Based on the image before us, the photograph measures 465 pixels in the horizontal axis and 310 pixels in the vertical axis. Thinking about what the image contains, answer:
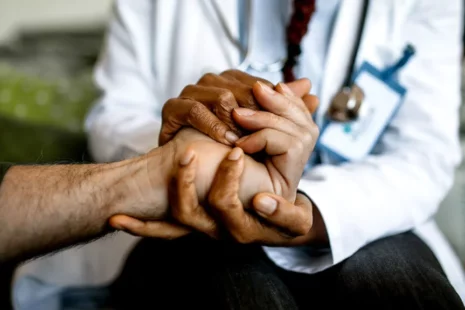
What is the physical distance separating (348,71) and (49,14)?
4.34ft

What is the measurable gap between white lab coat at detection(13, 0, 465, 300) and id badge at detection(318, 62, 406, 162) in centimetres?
2

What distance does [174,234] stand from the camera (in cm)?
49

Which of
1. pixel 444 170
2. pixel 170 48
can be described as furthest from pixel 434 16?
pixel 170 48

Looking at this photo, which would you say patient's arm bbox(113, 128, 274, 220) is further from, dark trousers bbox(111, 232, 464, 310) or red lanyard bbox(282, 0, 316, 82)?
red lanyard bbox(282, 0, 316, 82)

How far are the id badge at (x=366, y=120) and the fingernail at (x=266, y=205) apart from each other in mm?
248

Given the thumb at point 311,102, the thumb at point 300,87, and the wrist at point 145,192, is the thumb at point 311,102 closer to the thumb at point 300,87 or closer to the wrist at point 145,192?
the thumb at point 300,87

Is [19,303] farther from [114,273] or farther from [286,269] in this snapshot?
[286,269]

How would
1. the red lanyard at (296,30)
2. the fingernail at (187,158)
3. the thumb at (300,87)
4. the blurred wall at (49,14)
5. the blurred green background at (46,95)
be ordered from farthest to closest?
the blurred wall at (49,14) → the blurred green background at (46,95) → the red lanyard at (296,30) → the thumb at (300,87) → the fingernail at (187,158)

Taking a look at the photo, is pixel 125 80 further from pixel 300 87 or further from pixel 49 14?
pixel 49 14

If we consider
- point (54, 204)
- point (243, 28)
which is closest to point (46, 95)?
point (243, 28)

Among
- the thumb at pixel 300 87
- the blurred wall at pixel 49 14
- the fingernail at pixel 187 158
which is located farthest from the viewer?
the blurred wall at pixel 49 14

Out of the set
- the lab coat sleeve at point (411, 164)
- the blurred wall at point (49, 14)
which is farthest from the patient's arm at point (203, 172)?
the blurred wall at point (49, 14)

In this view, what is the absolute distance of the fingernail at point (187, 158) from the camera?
0.44 m

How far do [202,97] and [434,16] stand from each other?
0.43 metres
